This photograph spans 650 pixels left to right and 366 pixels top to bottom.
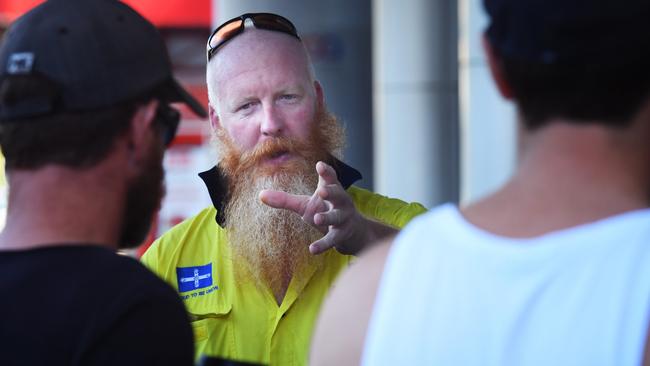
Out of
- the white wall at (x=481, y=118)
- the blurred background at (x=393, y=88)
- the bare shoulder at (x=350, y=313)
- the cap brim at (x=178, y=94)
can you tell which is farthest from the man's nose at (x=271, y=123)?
the white wall at (x=481, y=118)

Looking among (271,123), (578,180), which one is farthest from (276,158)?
(578,180)

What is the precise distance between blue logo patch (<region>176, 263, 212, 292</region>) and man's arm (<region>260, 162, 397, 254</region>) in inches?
17.3

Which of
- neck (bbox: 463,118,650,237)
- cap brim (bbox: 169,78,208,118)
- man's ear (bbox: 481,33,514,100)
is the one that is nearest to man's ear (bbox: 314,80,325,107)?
cap brim (bbox: 169,78,208,118)

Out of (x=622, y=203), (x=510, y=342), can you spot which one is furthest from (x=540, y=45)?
(x=510, y=342)

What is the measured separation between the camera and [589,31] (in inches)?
48.6

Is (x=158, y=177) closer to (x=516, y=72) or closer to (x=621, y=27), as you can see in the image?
(x=516, y=72)

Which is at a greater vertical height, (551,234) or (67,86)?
(67,86)

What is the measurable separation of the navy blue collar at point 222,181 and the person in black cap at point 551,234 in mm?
1569

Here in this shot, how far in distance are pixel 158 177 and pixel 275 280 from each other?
47.1 inches

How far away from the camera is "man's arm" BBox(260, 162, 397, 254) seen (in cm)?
235

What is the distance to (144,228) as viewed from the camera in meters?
1.67

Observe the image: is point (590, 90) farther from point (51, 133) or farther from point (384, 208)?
point (384, 208)

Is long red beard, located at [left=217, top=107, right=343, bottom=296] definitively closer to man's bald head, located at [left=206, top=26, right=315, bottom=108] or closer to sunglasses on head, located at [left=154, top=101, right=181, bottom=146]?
man's bald head, located at [left=206, top=26, right=315, bottom=108]

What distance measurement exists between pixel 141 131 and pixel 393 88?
15.4 feet
